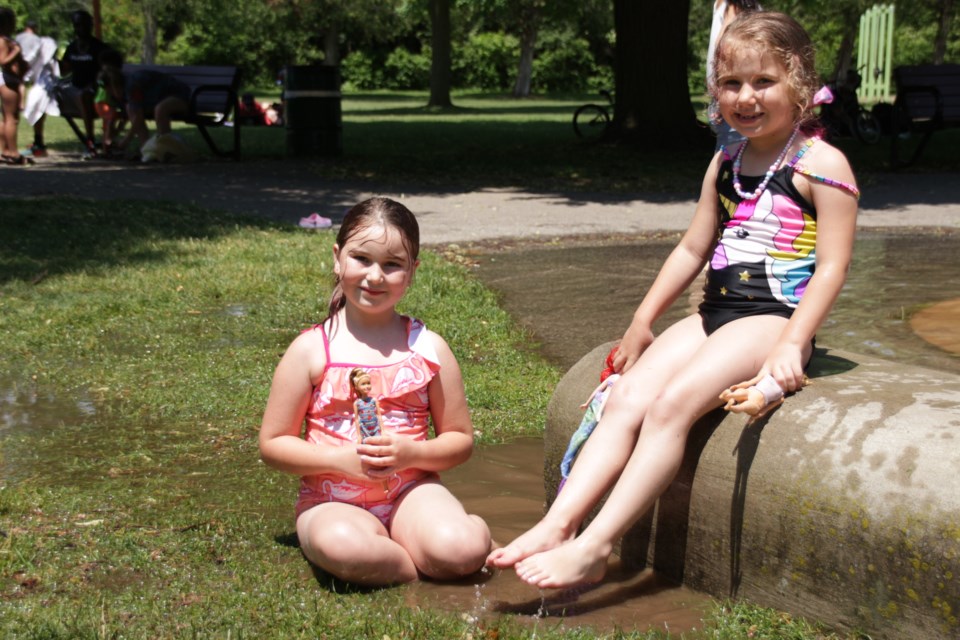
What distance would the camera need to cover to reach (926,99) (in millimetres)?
14703

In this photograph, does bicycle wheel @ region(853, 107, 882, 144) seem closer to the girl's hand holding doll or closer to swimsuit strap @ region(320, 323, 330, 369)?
the girl's hand holding doll

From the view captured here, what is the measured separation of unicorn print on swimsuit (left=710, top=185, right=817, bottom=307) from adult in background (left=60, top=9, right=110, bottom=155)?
43.4 feet

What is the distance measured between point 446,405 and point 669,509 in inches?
27.5

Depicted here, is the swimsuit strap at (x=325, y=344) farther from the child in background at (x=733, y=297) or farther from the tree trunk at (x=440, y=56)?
the tree trunk at (x=440, y=56)

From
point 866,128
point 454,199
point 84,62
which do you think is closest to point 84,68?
point 84,62

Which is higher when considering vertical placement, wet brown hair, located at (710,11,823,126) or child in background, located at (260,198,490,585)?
wet brown hair, located at (710,11,823,126)

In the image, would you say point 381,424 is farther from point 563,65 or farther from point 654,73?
point 563,65

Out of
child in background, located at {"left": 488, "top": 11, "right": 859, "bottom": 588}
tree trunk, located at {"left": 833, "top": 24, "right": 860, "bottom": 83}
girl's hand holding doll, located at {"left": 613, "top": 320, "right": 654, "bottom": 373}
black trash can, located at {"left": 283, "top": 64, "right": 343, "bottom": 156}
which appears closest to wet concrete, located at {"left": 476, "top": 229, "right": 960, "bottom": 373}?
girl's hand holding doll, located at {"left": 613, "top": 320, "right": 654, "bottom": 373}

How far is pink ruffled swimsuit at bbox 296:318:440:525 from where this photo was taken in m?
3.35

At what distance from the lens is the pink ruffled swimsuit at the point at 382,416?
3.35 meters

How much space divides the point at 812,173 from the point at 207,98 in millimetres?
12818

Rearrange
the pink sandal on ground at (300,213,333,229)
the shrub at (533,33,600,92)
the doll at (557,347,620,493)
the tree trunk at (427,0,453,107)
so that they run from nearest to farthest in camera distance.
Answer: the doll at (557,347,620,493) → the pink sandal on ground at (300,213,333,229) → the tree trunk at (427,0,453,107) → the shrub at (533,33,600,92)

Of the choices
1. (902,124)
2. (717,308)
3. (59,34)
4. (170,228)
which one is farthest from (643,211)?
(59,34)

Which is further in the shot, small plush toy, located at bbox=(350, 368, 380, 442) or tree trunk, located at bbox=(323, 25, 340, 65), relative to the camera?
tree trunk, located at bbox=(323, 25, 340, 65)
